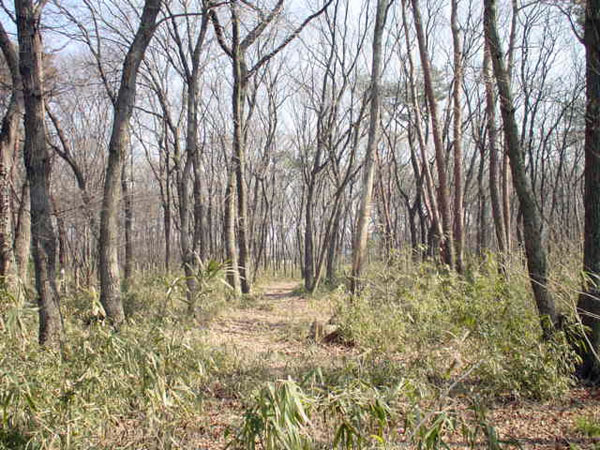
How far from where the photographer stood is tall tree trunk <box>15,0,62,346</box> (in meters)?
4.29

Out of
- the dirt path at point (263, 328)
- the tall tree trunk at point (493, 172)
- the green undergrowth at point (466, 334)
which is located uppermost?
the tall tree trunk at point (493, 172)

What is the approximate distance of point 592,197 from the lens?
382cm

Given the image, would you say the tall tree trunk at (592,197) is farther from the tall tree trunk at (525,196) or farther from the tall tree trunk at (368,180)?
the tall tree trunk at (368,180)

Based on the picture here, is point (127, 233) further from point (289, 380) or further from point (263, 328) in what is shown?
point (289, 380)

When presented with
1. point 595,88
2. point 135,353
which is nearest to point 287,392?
point 135,353

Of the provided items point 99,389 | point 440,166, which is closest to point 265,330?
point 99,389

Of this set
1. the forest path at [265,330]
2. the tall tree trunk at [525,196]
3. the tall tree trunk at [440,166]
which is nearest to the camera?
the tall tree trunk at [525,196]

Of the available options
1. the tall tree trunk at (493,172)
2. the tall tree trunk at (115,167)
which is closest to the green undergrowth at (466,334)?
the tall tree trunk at (493,172)

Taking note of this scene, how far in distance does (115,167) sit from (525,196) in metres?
5.13

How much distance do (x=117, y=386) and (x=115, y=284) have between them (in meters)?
3.20

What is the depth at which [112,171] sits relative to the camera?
5.59m

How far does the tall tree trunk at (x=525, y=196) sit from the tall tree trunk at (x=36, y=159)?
496cm

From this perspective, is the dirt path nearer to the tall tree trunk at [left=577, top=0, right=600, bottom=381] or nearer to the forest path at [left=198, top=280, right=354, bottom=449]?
the forest path at [left=198, top=280, right=354, bottom=449]

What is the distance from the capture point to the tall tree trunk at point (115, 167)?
18.2 feet
